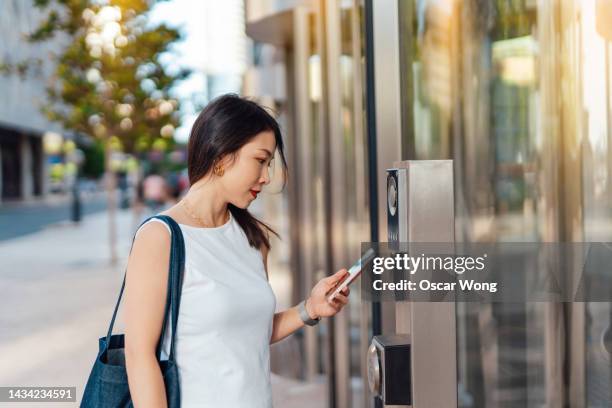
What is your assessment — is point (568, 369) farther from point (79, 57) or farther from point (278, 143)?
point (79, 57)

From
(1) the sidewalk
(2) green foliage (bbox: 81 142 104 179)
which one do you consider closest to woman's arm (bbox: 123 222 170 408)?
(1) the sidewalk

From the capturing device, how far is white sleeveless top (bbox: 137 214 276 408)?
209cm

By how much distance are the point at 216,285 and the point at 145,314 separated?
8.4 inches

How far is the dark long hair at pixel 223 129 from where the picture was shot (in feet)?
7.15

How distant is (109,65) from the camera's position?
49.5 ft

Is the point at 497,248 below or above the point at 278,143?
below

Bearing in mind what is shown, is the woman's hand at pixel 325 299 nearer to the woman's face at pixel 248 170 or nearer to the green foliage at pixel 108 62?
the woman's face at pixel 248 170

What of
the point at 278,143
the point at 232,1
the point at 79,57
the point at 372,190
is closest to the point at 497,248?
the point at 372,190

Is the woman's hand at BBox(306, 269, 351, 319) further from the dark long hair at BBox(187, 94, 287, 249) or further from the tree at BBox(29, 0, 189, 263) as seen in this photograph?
the tree at BBox(29, 0, 189, 263)

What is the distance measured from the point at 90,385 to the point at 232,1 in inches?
933

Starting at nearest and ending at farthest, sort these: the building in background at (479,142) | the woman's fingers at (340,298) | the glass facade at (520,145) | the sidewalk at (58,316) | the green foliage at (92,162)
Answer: the woman's fingers at (340,298) → the building in background at (479,142) → the glass facade at (520,145) → the sidewalk at (58,316) → the green foliage at (92,162)

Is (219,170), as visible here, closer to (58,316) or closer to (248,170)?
(248,170)

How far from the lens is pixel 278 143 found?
2316 millimetres

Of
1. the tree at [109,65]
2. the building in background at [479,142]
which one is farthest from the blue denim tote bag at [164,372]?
the tree at [109,65]
